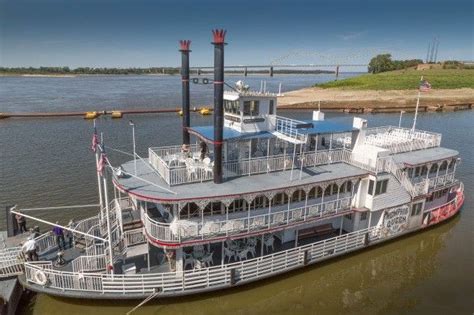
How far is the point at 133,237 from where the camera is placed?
19.0 m

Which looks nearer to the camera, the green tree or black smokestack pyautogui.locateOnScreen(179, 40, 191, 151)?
black smokestack pyautogui.locateOnScreen(179, 40, 191, 151)

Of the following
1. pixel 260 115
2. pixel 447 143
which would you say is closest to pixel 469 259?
pixel 260 115

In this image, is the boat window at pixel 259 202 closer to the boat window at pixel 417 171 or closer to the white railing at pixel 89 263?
the white railing at pixel 89 263

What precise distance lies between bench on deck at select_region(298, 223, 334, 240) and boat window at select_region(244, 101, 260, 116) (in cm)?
748

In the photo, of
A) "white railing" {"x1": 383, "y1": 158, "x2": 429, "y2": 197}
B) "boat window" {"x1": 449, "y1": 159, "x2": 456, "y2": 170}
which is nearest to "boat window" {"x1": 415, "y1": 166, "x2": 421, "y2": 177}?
"white railing" {"x1": 383, "y1": 158, "x2": 429, "y2": 197}

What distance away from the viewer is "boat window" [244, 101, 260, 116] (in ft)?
68.4

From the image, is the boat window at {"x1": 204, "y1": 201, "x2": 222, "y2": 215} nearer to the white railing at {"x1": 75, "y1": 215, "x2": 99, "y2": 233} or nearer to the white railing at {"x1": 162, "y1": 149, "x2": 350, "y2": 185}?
the white railing at {"x1": 162, "y1": 149, "x2": 350, "y2": 185}

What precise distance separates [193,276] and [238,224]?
3.31 m

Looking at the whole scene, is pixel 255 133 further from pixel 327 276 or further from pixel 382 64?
pixel 382 64

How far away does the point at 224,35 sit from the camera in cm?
1689

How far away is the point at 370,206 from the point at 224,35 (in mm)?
12855

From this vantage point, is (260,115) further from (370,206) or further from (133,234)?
(133,234)

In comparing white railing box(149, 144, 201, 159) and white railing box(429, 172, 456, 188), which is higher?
white railing box(149, 144, 201, 159)

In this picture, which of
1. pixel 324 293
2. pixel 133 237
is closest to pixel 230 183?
pixel 133 237
